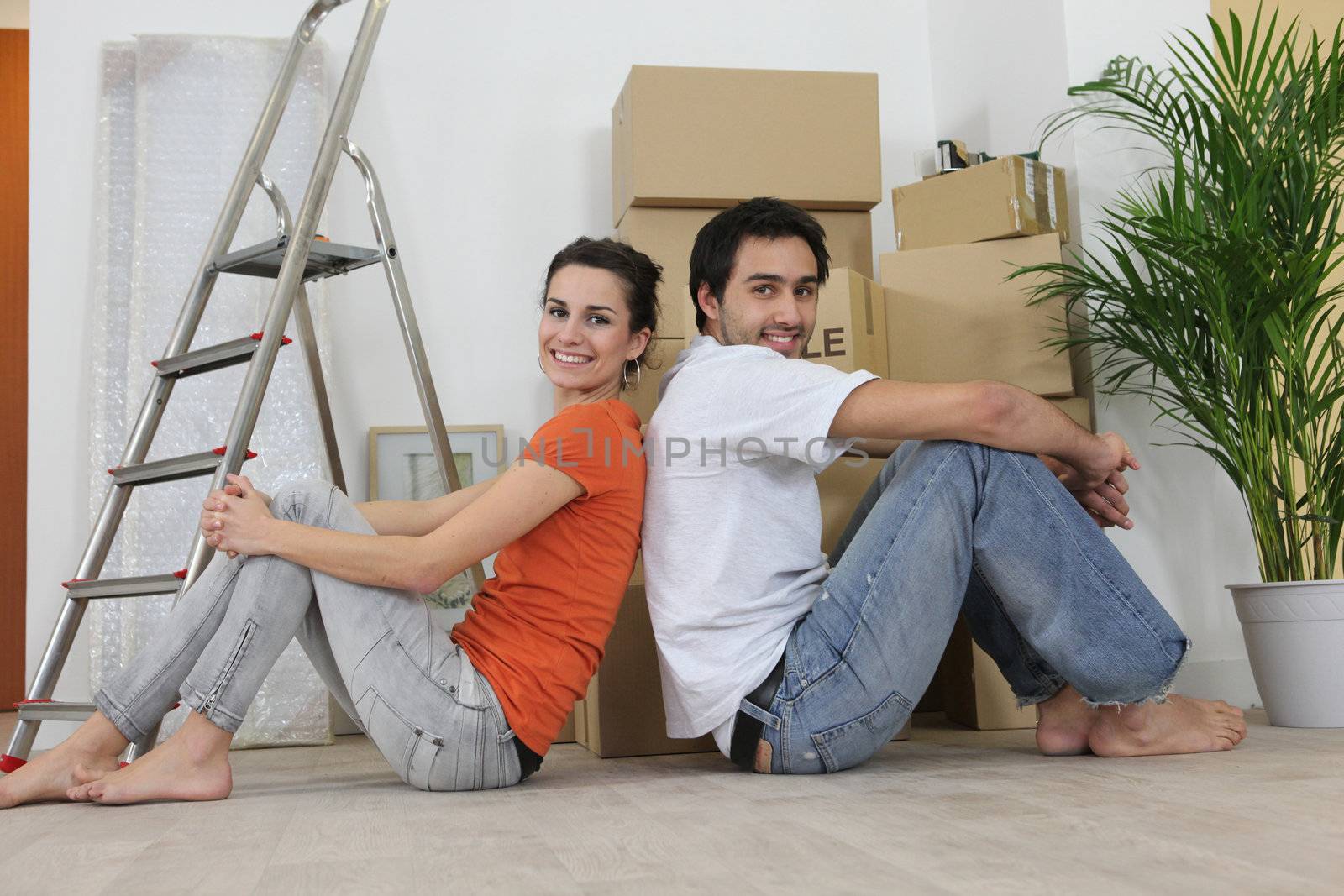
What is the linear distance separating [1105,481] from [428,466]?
164 centimetres

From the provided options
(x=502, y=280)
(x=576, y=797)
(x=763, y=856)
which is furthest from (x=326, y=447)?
(x=763, y=856)

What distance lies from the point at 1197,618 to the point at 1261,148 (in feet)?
3.39

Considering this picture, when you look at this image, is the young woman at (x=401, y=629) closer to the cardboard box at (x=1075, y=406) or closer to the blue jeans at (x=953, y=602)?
the blue jeans at (x=953, y=602)

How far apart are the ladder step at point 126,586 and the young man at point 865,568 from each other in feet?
2.61

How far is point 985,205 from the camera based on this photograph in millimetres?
2537

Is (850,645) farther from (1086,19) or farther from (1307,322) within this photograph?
(1086,19)

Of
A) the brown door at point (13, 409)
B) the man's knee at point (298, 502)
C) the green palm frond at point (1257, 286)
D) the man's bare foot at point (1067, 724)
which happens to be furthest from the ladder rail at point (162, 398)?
the brown door at point (13, 409)

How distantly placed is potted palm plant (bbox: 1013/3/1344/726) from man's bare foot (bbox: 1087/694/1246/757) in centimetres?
49

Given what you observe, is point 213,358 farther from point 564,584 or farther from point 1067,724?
point 1067,724

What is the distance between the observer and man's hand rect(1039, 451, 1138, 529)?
1745 millimetres

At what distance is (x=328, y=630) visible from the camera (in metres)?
1.56

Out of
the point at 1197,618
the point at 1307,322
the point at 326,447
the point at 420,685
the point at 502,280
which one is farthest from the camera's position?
the point at 502,280

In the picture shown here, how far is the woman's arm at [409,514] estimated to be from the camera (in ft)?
6.11

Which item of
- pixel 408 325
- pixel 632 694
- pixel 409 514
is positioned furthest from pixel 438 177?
pixel 632 694
